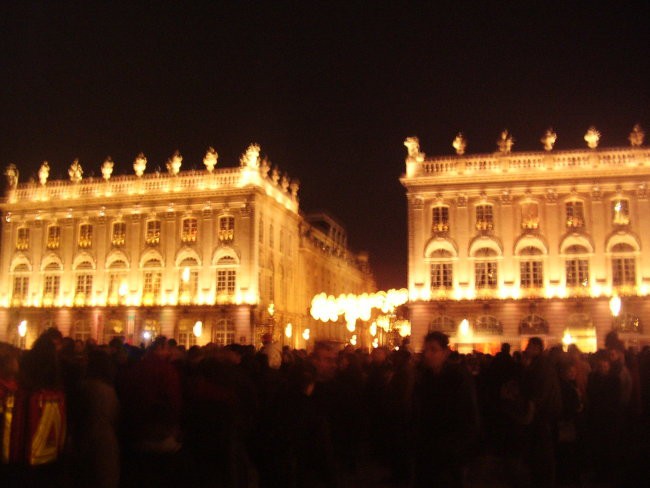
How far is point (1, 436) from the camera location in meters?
7.37

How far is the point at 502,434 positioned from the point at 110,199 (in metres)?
48.3

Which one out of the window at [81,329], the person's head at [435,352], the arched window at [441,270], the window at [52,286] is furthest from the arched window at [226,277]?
the person's head at [435,352]

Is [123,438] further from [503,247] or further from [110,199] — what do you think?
[110,199]

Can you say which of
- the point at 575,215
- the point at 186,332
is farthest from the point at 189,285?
the point at 575,215

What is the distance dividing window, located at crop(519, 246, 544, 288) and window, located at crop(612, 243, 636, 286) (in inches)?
165

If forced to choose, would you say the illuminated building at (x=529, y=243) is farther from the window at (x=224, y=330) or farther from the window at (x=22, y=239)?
the window at (x=22, y=239)

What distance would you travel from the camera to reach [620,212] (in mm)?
45719

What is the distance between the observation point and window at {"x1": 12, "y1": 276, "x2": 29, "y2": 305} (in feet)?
184

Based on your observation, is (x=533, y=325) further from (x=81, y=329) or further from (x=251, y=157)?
(x=81, y=329)

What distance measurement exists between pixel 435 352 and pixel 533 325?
128 ft

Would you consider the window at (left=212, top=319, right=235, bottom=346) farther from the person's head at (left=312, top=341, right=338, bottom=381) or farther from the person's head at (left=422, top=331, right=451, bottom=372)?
the person's head at (left=422, top=331, right=451, bottom=372)

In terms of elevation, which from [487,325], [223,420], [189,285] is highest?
[189,285]

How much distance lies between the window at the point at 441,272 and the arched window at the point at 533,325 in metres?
4.77

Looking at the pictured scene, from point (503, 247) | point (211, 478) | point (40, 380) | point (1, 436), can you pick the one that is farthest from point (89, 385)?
point (503, 247)
